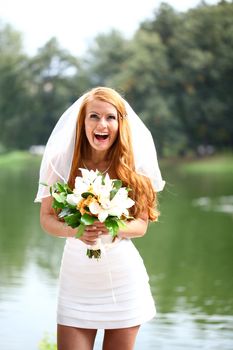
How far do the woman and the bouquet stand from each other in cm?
7

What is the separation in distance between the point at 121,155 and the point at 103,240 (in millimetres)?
202

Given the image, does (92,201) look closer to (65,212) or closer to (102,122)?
(65,212)

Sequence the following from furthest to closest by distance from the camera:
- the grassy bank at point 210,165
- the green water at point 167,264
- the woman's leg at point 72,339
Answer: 1. the grassy bank at point 210,165
2. the green water at point 167,264
3. the woman's leg at point 72,339

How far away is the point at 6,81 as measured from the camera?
1373 centimetres

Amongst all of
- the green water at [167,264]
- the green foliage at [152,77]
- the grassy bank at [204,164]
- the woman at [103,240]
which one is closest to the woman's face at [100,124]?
the woman at [103,240]

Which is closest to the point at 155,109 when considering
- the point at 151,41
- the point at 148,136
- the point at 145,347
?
the point at 151,41

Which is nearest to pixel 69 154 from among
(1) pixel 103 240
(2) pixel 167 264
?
(1) pixel 103 240

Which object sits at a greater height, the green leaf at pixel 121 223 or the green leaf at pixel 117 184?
the green leaf at pixel 117 184

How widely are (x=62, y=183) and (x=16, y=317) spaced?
5.73 metres

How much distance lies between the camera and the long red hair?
200 cm

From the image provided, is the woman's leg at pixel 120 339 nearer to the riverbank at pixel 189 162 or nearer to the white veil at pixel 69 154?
the white veil at pixel 69 154

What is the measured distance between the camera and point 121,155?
2.02 metres

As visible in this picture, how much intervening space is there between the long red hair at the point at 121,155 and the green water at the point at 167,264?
5.72ft

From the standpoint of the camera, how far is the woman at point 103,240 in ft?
6.48
